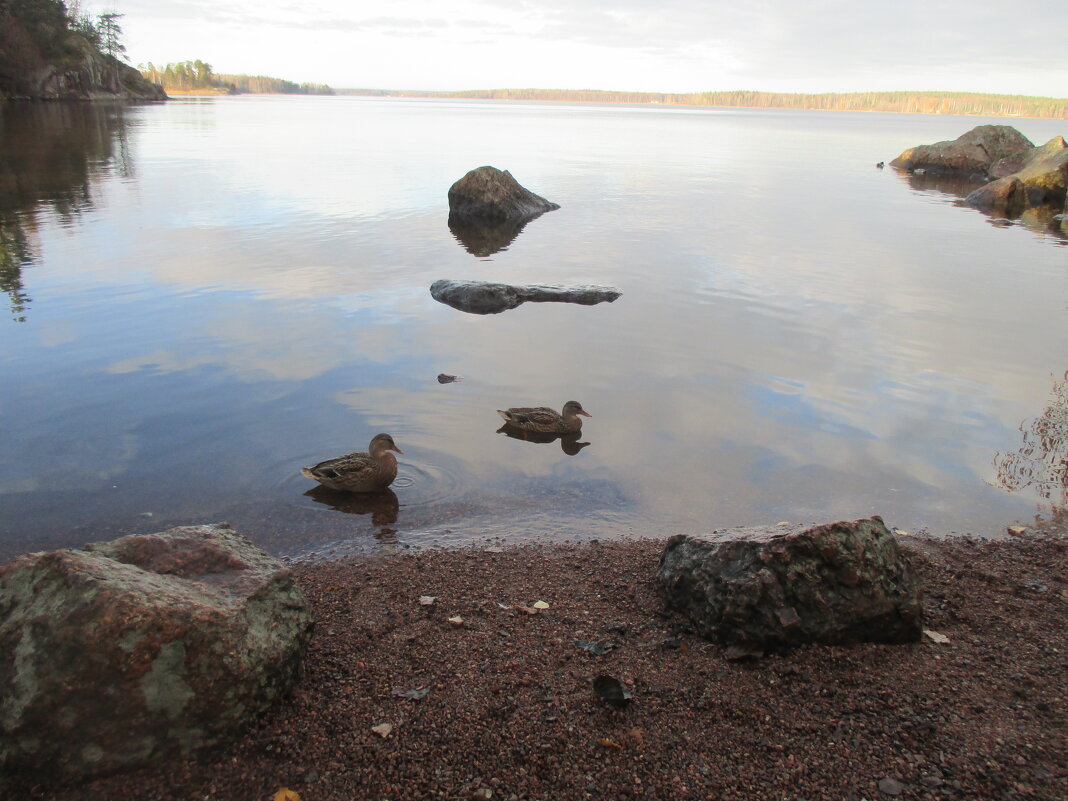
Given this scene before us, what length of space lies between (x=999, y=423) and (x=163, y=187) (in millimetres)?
27383

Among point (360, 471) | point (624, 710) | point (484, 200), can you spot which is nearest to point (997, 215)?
point (484, 200)

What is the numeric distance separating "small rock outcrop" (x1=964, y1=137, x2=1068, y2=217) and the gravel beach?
30.8 m

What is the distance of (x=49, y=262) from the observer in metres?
15.7

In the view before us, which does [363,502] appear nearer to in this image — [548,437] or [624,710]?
[548,437]

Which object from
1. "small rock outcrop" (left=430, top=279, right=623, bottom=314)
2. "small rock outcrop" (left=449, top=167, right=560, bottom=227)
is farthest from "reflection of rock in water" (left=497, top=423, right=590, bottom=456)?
"small rock outcrop" (left=449, top=167, right=560, bottom=227)

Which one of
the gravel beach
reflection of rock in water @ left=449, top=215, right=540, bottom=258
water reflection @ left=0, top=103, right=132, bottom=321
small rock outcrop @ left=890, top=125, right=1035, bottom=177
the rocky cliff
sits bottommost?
the gravel beach

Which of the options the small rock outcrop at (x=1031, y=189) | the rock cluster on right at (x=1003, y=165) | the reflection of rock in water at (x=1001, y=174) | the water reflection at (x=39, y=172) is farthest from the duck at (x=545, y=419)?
the small rock outcrop at (x=1031, y=189)

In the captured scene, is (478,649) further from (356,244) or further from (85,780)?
(356,244)

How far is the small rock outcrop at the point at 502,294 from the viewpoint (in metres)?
13.9

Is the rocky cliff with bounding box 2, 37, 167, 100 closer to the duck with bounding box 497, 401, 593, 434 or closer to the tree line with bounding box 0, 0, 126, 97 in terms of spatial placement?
the tree line with bounding box 0, 0, 126, 97

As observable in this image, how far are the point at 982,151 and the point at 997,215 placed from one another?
55.2 feet

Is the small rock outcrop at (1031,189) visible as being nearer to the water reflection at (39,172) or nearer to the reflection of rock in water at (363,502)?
the reflection of rock in water at (363,502)

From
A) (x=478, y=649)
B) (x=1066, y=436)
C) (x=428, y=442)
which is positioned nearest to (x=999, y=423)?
(x=1066, y=436)

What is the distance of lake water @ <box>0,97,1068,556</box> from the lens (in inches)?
278
